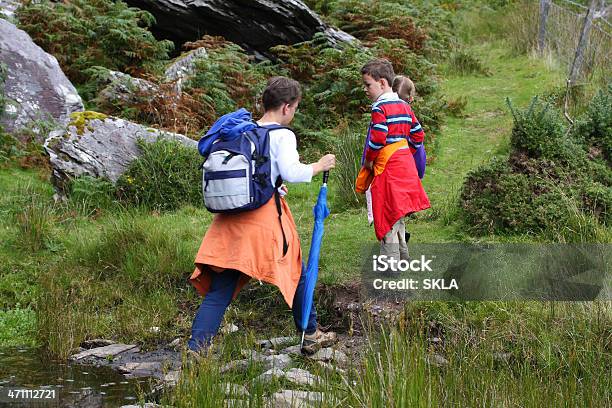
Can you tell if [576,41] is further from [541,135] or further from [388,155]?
[388,155]

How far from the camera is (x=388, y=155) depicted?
6133mm

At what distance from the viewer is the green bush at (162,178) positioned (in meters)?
9.11

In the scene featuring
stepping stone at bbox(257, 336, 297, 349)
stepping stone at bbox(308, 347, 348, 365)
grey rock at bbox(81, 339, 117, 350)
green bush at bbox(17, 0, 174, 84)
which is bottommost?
grey rock at bbox(81, 339, 117, 350)

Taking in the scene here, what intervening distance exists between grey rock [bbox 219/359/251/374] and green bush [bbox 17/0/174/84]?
325 inches

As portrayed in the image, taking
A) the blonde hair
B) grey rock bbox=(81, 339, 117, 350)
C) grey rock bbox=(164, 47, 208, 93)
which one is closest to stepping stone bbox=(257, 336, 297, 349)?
grey rock bbox=(81, 339, 117, 350)

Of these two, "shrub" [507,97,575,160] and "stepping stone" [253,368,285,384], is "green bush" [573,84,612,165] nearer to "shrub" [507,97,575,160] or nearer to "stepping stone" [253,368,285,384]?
"shrub" [507,97,575,160]

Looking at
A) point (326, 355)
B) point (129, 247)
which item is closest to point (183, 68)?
point (129, 247)

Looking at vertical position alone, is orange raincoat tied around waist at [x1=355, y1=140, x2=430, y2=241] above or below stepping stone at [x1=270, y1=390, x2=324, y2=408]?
above

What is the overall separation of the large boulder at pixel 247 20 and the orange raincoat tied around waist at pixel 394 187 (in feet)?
24.0

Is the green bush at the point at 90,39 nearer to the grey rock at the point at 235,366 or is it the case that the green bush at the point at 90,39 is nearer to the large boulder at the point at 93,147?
the large boulder at the point at 93,147

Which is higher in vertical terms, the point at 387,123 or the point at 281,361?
the point at 387,123

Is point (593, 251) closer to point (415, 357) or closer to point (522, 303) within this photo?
point (522, 303)

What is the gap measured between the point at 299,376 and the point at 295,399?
0.83m

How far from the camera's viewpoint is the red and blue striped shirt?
606 centimetres
